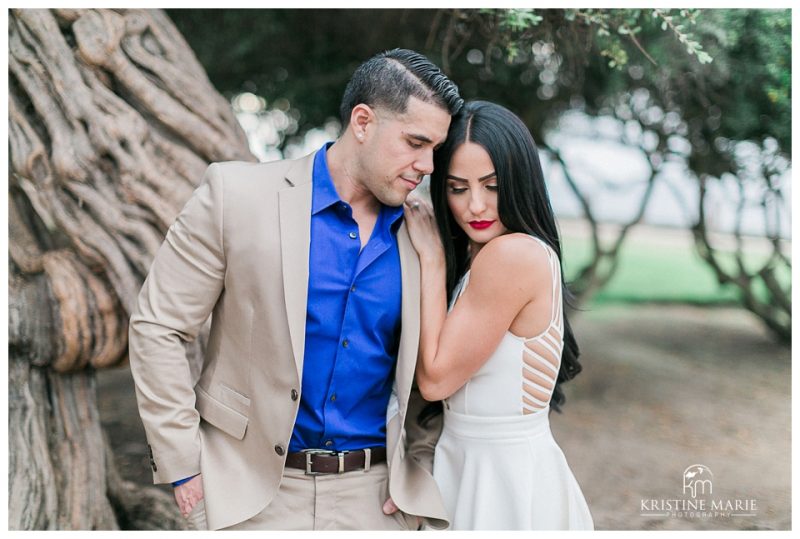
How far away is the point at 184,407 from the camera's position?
92.6 inches

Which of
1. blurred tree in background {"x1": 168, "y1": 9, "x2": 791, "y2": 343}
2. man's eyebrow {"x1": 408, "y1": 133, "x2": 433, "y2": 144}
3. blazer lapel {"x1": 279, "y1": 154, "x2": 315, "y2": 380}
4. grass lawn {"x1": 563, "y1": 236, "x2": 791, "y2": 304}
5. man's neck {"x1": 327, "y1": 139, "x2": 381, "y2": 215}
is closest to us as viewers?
blazer lapel {"x1": 279, "y1": 154, "x2": 315, "y2": 380}

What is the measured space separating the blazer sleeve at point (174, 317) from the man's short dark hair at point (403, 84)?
1.84 feet

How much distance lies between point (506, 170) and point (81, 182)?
185 centimetres

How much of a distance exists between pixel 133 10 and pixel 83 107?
507 millimetres

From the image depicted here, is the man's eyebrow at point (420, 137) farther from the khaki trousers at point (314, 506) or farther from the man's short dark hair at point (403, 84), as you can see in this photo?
the khaki trousers at point (314, 506)

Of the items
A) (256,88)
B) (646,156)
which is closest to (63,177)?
(256,88)

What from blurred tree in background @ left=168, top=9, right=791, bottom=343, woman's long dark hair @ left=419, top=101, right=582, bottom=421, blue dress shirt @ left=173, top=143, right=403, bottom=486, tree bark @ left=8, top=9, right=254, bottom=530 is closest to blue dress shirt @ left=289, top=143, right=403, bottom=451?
blue dress shirt @ left=173, top=143, right=403, bottom=486

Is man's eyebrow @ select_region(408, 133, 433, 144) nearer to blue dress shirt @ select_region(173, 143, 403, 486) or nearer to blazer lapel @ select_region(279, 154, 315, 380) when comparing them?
blue dress shirt @ select_region(173, 143, 403, 486)

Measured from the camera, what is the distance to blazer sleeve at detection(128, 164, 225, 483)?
2.30m

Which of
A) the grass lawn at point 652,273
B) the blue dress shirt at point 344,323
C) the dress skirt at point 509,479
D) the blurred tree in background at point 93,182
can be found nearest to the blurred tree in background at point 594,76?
the blurred tree in background at point 93,182

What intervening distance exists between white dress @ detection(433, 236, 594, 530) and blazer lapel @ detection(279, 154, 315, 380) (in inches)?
22.8

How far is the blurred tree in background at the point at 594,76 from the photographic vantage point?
4.40 m
